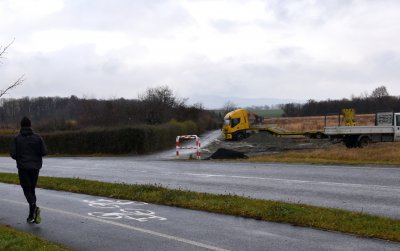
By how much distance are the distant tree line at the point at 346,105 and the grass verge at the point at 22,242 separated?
310 ft

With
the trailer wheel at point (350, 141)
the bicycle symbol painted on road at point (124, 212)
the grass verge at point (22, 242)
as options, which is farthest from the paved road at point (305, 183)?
the trailer wheel at point (350, 141)

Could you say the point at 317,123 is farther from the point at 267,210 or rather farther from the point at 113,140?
the point at 267,210

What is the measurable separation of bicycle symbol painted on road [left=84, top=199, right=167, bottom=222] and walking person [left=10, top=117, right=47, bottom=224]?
1210 mm

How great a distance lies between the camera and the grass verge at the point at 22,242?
6.81m

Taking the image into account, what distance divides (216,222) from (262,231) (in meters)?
1.07

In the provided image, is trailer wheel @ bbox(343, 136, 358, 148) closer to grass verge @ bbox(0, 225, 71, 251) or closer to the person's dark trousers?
the person's dark trousers

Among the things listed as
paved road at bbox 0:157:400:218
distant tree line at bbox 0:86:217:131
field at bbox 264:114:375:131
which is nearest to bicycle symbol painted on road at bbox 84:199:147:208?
paved road at bbox 0:157:400:218

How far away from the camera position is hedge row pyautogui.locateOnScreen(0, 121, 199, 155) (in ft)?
126

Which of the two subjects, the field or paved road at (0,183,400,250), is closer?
paved road at (0,183,400,250)

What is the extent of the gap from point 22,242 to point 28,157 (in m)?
2.21

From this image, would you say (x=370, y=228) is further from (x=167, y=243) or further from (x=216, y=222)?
(x=167, y=243)

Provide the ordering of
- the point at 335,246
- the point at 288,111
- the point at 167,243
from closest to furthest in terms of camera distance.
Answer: the point at 335,246 < the point at 167,243 < the point at 288,111

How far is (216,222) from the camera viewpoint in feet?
27.8

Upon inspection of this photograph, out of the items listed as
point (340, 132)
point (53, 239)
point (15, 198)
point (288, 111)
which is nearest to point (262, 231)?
point (53, 239)
